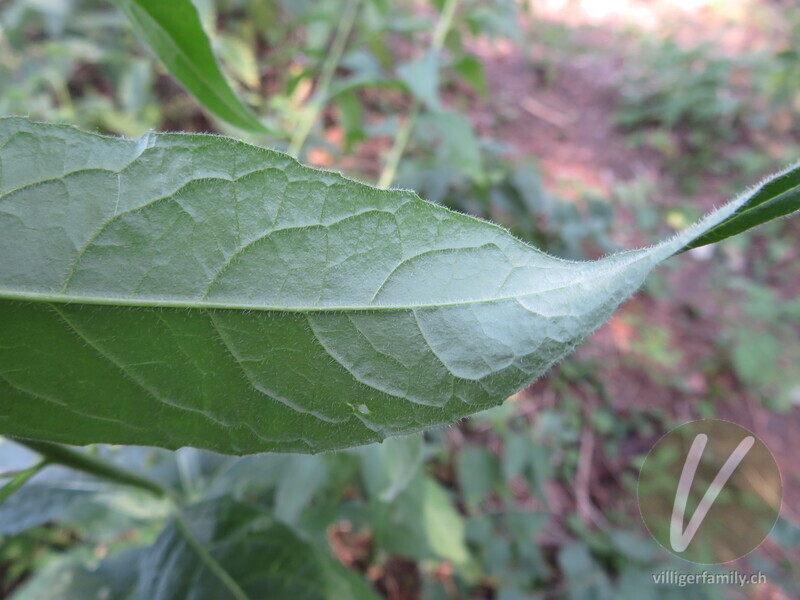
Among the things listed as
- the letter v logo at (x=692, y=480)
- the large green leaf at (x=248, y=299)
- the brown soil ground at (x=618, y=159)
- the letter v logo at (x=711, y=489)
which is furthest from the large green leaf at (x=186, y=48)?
the letter v logo at (x=692, y=480)

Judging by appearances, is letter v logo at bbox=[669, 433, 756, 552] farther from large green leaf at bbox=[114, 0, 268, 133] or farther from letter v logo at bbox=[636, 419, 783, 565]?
large green leaf at bbox=[114, 0, 268, 133]

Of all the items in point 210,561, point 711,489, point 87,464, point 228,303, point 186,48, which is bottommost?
point 711,489

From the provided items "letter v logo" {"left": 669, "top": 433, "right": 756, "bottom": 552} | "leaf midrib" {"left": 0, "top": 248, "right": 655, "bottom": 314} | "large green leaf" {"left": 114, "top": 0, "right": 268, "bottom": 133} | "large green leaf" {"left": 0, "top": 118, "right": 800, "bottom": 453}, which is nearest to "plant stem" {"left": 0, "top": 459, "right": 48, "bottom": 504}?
"large green leaf" {"left": 0, "top": 118, "right": 800, "bottom": 453}

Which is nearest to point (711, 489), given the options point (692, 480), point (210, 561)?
point (692, 480)

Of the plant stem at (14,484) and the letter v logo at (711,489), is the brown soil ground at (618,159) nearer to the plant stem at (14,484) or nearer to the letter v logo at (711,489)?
the letter v logo at (711,489)

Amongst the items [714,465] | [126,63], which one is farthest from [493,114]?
[714,465]

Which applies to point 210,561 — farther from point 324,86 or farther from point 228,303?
point 324,86
